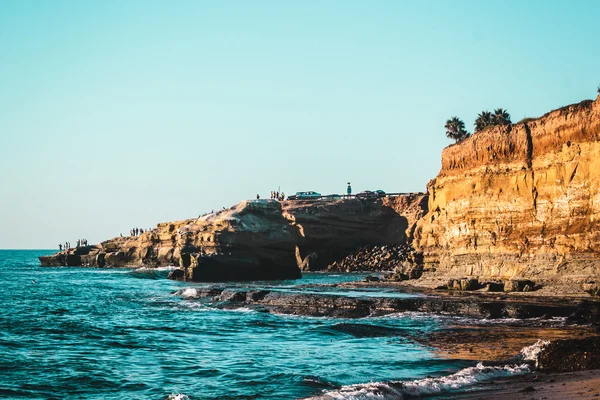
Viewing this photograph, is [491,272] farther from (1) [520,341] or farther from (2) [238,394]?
(2) [238,394]

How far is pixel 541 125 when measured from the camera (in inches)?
1447

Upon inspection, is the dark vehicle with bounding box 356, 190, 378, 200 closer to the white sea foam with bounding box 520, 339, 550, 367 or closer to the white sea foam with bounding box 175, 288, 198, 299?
the white sea foam with bounding box 175, 288, 198, 299

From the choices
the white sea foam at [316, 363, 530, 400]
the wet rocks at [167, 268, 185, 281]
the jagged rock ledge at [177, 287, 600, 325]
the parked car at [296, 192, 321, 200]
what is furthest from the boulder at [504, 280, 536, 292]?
the parked car at [296, 192, 321, 200]

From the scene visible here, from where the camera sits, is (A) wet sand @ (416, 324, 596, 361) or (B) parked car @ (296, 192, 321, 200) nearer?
(A) wet sand @ (416, 324, 596, 361)

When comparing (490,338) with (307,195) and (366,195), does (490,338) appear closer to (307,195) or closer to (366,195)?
(366,195)

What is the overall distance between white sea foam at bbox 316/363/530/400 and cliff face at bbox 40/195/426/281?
139 ft

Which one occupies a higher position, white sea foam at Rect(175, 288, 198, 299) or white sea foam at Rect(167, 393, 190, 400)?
white sea foam at Rect(175, 288, 198, 299)

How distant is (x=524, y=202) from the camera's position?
122 feet

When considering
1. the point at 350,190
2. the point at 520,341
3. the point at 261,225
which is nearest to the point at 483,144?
the point at 520,341

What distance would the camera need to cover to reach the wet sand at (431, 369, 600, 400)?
46.8ft

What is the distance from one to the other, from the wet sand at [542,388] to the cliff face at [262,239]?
4352cm

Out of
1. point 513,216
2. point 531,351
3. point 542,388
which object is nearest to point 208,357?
point 531,351

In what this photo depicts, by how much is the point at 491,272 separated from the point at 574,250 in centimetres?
674

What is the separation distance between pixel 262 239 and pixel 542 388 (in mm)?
58463
